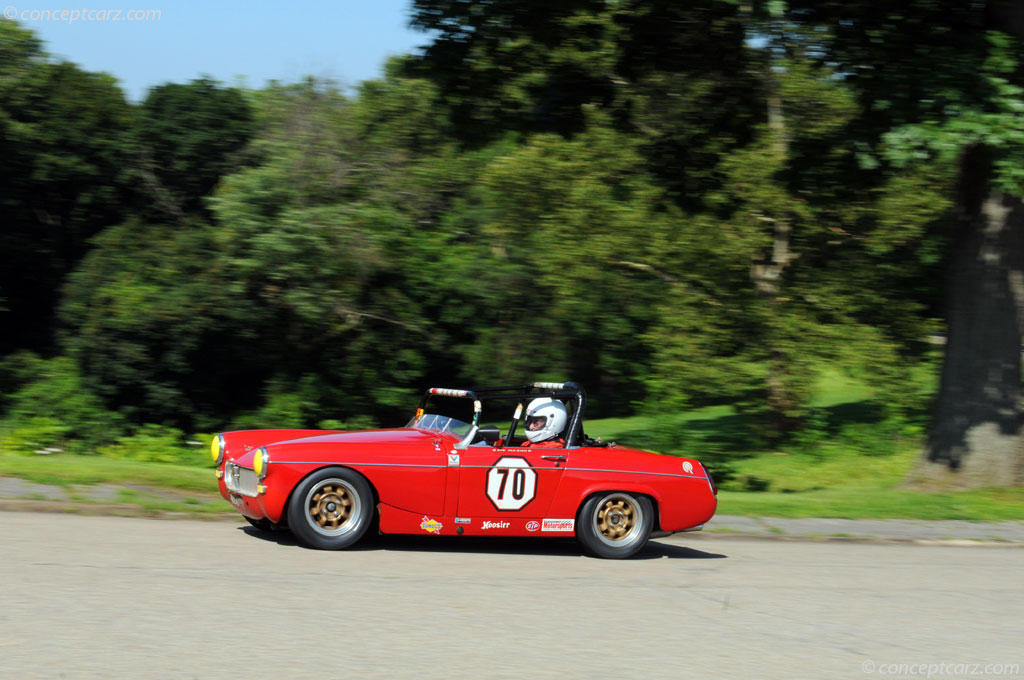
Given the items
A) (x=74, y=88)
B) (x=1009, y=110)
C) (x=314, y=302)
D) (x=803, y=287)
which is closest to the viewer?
(x=1009, y=110)

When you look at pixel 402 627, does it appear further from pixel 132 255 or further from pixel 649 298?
pixel 132 255

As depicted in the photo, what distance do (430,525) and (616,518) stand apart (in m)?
1.68

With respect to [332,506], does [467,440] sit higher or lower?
higher

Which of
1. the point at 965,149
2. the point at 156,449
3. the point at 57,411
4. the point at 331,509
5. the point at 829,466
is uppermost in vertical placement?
the point at 965,149

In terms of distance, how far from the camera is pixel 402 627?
6137 mm

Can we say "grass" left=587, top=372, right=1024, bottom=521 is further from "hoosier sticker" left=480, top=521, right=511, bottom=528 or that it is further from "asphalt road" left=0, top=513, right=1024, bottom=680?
"hoosier sticker" left=480, top=521, right=511, bottom=528

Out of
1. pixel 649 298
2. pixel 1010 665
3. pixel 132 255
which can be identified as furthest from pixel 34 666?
pixel 132 255

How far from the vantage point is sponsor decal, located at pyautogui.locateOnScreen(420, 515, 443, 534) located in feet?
29.4

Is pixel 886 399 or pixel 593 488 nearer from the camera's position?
pixel 593 488

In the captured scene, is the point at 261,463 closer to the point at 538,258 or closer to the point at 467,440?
the point at 467,440

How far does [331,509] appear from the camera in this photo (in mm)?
8750

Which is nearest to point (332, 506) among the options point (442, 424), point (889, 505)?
point (442, 424)

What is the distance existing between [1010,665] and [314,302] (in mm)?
18261

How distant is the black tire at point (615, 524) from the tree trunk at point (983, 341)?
7386 mm
